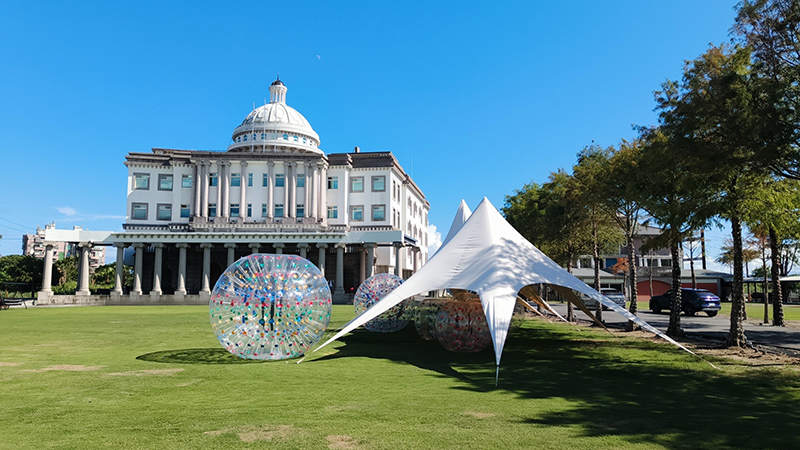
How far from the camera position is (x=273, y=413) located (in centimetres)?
726

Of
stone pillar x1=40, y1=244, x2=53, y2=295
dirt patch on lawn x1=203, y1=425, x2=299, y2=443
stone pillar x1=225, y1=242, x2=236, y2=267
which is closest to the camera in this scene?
dirt patch on lawn x1=203, y1=425, x2=299, y2=443

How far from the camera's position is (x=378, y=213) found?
58.1m

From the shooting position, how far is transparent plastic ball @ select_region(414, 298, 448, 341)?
→ 14023 mm

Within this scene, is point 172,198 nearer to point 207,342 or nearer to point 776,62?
point 207,342

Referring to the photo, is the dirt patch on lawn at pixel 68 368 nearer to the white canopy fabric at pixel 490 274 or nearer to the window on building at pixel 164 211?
the white canopy fabric at pixel 490 274

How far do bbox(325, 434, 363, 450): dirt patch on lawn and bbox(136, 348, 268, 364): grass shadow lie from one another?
6.09 metres

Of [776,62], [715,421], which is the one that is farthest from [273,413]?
[776,62]

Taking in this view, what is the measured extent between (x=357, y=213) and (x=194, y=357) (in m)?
46.4

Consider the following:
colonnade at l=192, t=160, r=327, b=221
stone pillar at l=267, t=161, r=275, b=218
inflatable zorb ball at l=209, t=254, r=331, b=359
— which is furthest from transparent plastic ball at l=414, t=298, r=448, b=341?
stone pillar at l=267, t=161, r=275, b=218

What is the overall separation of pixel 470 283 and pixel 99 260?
179 m

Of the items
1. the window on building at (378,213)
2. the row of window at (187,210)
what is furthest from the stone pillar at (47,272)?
the window on building at (378,213)

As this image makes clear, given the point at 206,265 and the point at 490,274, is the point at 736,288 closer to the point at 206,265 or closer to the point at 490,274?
the point at 490,274

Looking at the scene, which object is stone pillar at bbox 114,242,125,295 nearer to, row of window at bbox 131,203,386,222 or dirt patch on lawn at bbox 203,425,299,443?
row of window at bbox 131,203,386,222

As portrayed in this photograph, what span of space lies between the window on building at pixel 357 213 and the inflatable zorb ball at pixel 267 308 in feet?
153
